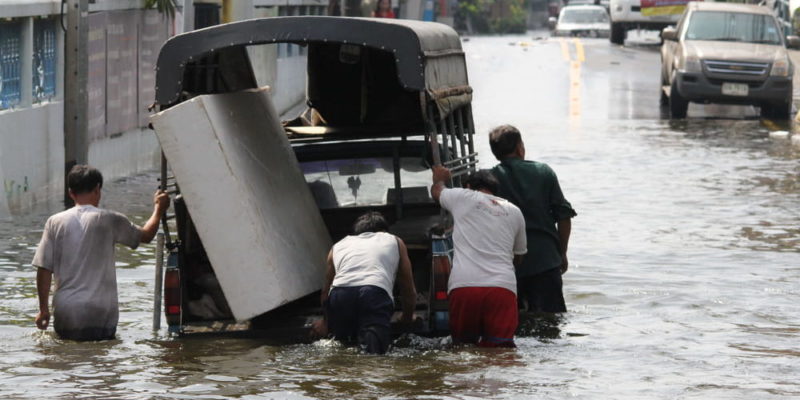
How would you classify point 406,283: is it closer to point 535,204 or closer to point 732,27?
point 535,204

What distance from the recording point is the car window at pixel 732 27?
28953 millimetres

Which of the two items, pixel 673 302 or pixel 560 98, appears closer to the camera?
pixel 673 302

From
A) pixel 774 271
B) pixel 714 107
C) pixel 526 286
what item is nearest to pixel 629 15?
pixel 714 107

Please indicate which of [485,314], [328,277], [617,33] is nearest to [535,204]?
[485,314]

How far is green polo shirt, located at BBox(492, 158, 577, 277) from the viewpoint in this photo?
1062 cm

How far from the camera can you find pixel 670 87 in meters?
28.6

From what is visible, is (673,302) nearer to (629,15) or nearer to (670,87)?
(670,87)

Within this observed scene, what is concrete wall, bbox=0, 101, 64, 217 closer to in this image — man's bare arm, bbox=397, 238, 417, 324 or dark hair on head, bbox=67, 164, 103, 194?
dark hair on head, bbox=67, 164, 103, 194

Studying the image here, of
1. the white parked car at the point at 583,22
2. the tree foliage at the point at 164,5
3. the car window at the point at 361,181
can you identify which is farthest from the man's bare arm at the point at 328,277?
the white parked car at the point at 583,22

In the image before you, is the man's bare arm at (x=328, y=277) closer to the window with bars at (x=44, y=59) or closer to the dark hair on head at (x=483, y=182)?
the dark hair on head at (x=483, y=182)

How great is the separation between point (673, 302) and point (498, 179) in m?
2.39

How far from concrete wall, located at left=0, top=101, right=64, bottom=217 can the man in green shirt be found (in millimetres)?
7080

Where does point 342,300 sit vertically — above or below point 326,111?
below

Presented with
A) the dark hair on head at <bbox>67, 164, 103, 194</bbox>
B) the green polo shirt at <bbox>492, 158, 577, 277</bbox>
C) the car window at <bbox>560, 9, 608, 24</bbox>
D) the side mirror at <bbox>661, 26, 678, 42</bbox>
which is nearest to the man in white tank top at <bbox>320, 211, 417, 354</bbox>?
the green polo shirt at <bbox>492, 158, 577, 277</bbox>
